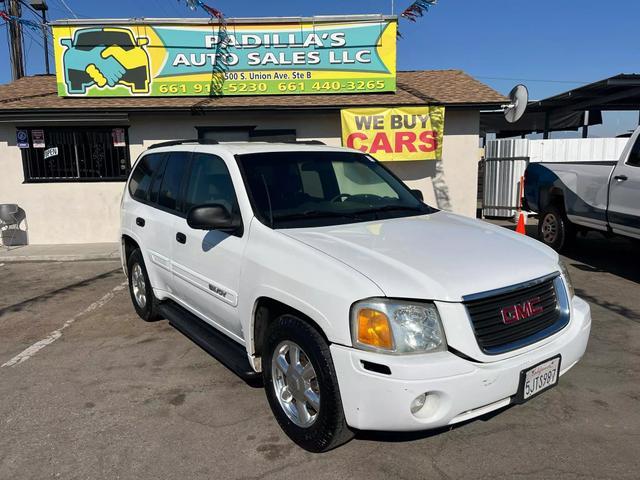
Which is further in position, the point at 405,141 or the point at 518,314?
the point at 405,141

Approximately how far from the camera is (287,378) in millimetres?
2943

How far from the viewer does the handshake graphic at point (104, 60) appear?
33.4 feet

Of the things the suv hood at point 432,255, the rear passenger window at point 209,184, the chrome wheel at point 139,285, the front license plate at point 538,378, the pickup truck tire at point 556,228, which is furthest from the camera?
the pickup truck tire at point 556,228

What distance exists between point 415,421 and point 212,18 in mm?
9970

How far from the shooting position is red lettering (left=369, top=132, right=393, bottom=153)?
10.2m

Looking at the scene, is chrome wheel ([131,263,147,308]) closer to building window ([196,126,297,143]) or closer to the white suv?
the white suv

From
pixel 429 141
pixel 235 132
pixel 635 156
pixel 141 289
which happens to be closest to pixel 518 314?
pixel 141 289

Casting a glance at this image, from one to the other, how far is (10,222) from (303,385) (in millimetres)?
9606

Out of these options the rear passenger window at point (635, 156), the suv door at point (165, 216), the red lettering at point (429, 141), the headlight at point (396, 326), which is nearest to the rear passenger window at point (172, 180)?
the suv door at point (165, 216)

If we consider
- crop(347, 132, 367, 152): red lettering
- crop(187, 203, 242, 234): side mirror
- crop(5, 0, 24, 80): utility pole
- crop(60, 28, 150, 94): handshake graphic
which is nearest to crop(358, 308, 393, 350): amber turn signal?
crop(187, 203, 242, 234): side mirror

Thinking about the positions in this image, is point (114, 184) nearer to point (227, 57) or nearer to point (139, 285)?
point (227, 57)

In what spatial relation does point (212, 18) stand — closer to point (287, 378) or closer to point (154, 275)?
point (154, 275)

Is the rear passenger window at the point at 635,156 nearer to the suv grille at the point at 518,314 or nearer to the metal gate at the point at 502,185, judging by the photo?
the suv grille at the point at 518,314

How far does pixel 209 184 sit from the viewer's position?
12.9 feet
